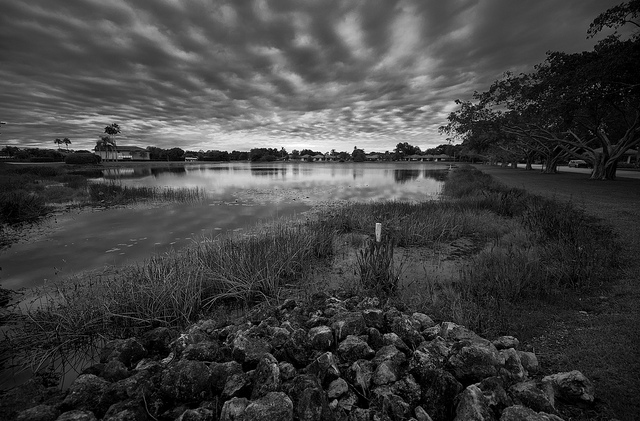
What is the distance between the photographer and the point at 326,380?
3133mm

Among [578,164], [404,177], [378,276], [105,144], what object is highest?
[105,144]

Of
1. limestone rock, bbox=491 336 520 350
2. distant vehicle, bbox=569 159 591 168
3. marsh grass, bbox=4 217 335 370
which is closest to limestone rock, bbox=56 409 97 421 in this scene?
marsh grass, bbox=4 217 335 370

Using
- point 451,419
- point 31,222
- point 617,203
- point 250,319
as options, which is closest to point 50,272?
point 250,319

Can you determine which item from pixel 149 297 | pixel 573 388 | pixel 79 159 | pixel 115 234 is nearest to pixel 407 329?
pixel 573 388

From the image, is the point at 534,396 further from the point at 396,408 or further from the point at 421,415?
the point at 396,408

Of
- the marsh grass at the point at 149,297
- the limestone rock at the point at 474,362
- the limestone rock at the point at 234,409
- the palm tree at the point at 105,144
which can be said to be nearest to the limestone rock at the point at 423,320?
the limestone rock at the point at 474,362

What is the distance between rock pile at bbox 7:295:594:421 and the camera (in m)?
2.64

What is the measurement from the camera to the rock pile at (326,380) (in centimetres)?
264

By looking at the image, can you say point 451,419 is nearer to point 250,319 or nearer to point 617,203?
point 250,319

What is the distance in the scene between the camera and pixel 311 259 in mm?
8555

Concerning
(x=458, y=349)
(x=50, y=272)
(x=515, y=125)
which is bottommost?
(x=50, y=272)

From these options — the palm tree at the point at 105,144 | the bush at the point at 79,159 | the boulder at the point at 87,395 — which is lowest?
the boulder at the point at 87,395

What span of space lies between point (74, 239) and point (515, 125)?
1565 inches

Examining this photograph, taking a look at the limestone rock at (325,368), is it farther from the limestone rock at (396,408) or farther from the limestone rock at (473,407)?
the limestone rock at (473,407)
